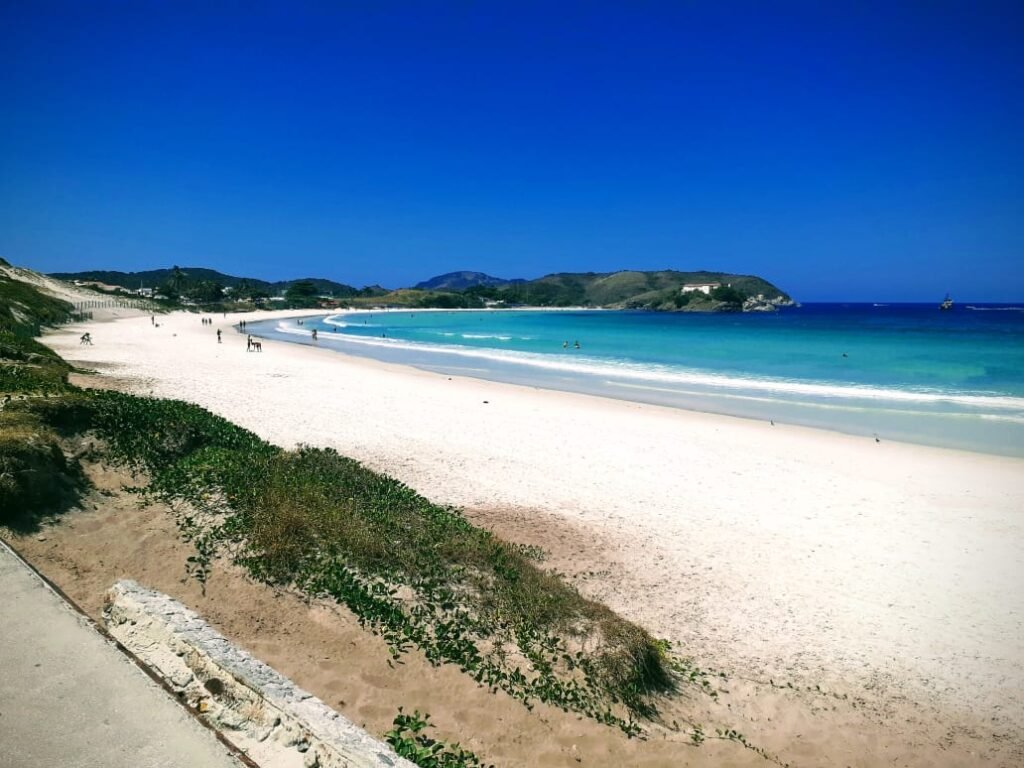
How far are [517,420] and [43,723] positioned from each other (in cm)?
1439

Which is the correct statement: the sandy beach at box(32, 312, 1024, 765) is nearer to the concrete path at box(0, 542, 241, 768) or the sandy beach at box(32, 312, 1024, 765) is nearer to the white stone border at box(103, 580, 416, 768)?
the white stone border at box(103, 580, 416, 768)

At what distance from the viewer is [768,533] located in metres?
9.32

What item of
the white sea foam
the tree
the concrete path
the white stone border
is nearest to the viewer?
the concrete path

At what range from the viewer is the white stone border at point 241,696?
10.9 ft

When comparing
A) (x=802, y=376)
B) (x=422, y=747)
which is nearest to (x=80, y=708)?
(x=422, y=747)

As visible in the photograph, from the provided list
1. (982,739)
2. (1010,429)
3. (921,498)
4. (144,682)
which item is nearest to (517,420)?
(921,498)

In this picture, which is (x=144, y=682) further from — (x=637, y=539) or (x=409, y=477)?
(x=409, y=477)

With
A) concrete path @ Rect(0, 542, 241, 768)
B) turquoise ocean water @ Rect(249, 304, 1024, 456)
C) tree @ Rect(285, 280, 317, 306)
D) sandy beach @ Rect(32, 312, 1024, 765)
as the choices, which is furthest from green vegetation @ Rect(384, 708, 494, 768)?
tree @ Rect(285, 280, 317, 306)

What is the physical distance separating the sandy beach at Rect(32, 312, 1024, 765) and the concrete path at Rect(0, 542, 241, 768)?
15.7 feet

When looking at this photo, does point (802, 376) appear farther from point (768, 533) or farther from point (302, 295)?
point (302, 295)

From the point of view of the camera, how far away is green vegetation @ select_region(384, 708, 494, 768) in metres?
4.07

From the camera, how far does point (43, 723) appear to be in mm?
3230

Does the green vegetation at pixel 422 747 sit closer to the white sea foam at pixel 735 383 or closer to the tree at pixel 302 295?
the white sea foam at pixel 735 383

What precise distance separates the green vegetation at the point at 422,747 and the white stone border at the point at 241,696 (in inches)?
30.1
